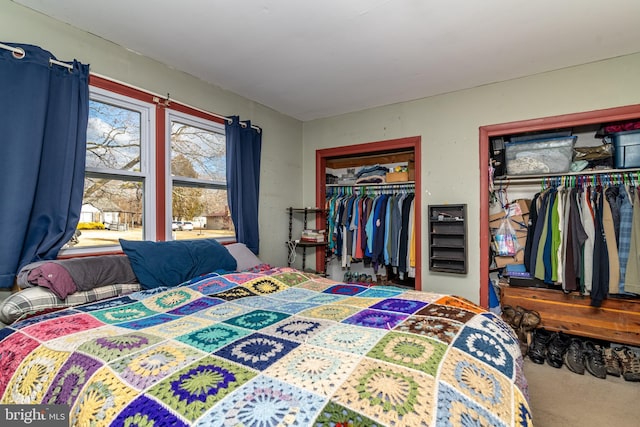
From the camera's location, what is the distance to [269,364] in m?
0.96

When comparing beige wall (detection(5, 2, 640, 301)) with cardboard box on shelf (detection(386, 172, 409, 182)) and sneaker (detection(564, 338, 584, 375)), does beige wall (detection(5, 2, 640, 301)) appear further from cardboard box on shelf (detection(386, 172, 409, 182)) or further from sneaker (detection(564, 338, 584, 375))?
sneaker (detection(564, 338, 584, 375))

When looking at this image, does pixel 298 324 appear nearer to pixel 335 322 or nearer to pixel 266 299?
pixel 335 322

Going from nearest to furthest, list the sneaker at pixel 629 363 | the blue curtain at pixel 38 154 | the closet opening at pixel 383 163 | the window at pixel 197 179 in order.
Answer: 1. the blue curtain at pixel 38 154
2. the sneaker at pixel 629 363
3. the window at pixel 197 179
4. the closet opening at pixel 383 163


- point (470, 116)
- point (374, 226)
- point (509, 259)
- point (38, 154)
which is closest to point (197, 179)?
point (38, 154)

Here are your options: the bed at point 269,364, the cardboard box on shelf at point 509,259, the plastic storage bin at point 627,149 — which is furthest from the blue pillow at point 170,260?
the plastic storage bin at point 627,149

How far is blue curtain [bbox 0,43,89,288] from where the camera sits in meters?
1.74

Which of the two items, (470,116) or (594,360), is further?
(470,116)

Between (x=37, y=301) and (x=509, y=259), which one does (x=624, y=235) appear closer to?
(x=509, y=259)

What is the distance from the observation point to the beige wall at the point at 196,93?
6.19ft

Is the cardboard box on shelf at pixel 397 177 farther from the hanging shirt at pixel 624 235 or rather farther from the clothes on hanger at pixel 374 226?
the hanging shirt at pixel 624 235

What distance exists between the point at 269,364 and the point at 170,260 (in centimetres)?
140

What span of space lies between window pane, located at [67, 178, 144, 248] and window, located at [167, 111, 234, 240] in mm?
281

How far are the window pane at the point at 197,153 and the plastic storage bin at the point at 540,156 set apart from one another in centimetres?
276

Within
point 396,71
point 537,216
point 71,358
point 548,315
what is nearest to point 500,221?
point 537,216
